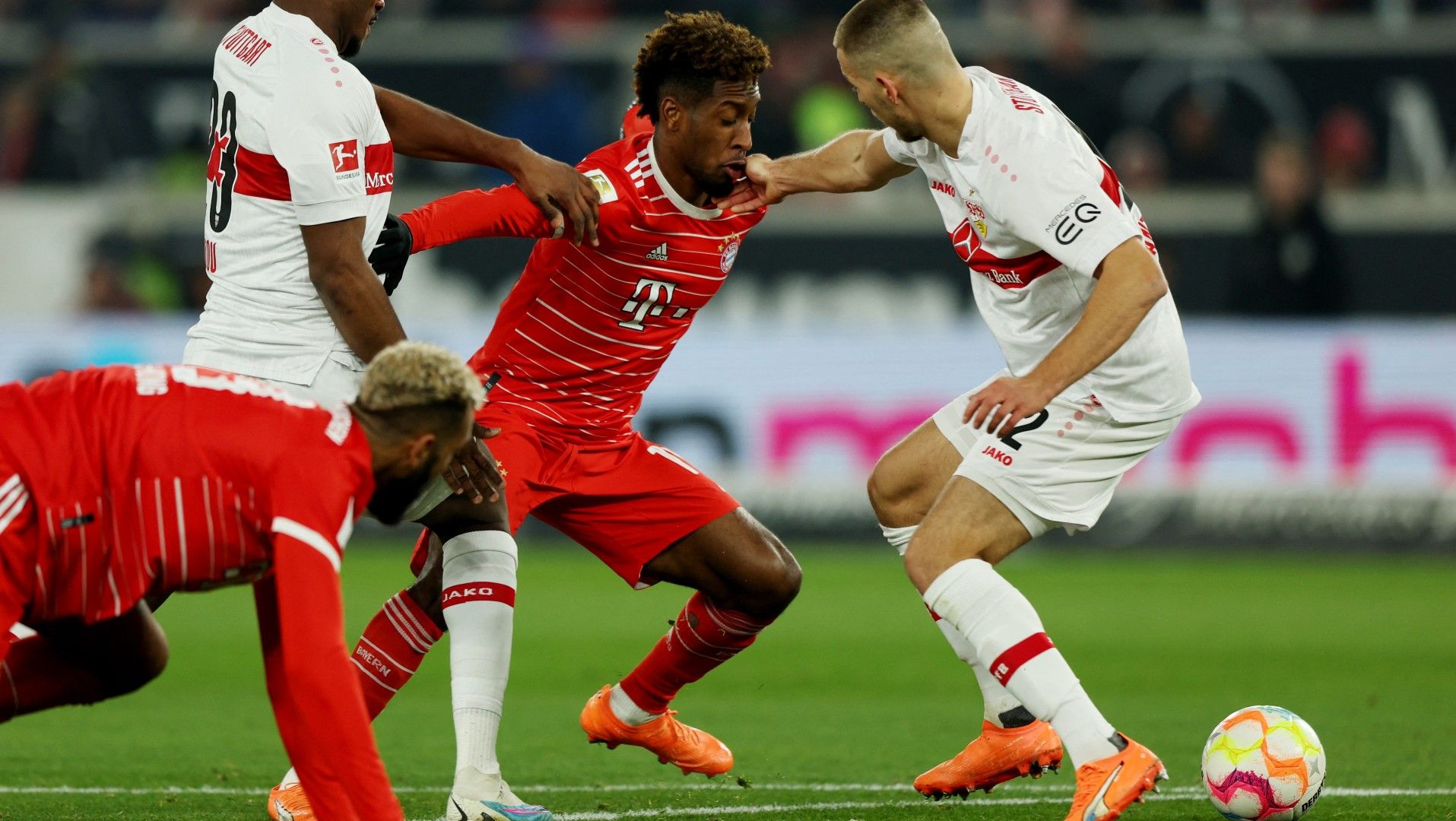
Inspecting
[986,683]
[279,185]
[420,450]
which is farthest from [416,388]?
[986,683]

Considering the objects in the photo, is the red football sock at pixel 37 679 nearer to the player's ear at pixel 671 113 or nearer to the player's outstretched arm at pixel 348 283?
the player's outstretched arm at pixel 348 283

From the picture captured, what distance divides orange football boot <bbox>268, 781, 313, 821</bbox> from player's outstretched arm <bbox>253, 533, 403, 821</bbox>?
4.42 ft

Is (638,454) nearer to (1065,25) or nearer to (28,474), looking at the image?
(28,474)

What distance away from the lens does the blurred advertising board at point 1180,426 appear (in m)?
12.4

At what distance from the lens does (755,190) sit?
6.00m

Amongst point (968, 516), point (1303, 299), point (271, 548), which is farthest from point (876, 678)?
point (1303, 299)

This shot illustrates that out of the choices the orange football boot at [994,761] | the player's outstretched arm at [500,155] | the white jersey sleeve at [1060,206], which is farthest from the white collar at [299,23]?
the orange football boot at [994,761]

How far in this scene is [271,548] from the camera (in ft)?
13.6

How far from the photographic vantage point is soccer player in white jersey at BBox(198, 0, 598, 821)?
491 centimetres

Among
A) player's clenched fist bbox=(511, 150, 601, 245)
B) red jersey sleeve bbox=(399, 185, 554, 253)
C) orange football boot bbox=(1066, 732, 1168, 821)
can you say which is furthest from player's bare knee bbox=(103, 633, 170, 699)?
orange football boot bbox=(1066, 732, 1168, 821)

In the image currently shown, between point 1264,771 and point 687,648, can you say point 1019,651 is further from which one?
point 687,648

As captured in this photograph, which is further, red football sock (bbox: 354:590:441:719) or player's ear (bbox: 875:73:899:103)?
red football sock (bbox: 354:590:441:719)

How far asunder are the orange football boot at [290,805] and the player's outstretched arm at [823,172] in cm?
224

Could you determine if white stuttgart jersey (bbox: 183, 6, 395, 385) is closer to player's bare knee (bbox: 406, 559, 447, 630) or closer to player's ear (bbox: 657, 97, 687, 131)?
player's bare knee (bbox: 406, 559, 447, 630)
